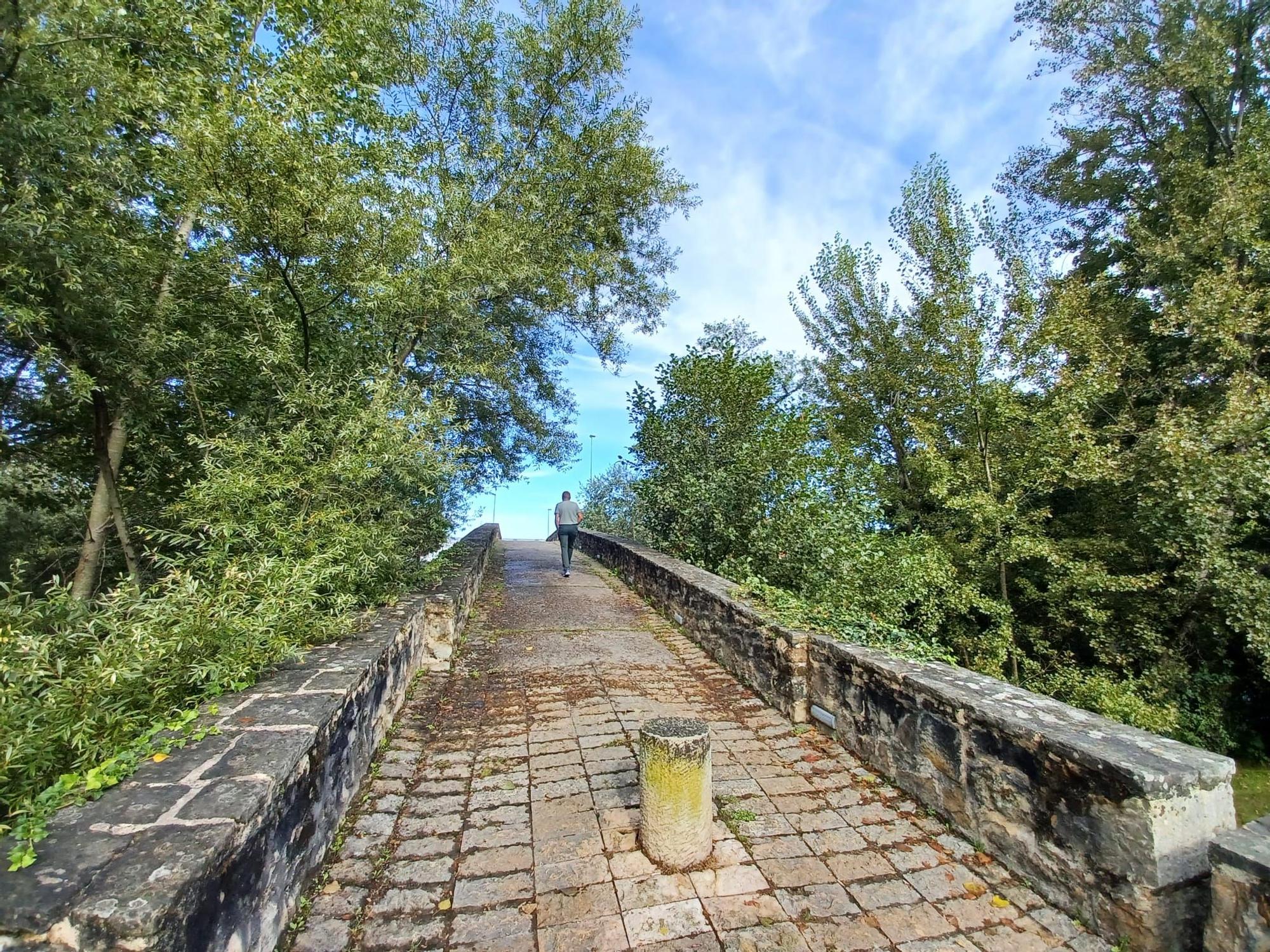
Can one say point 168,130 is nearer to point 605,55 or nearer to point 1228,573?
point 605,55

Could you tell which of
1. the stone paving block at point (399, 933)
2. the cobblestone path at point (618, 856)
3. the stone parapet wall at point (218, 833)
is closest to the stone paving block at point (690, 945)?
the cobblestone path at point (618, 856)

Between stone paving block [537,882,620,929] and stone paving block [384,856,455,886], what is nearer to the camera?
stone paving block [537,882,620,929]

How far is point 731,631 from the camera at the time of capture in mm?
5074

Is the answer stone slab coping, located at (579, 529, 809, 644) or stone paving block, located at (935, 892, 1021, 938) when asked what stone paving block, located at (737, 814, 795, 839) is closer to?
stone paving block, located at (935, 892, 1021, 938)

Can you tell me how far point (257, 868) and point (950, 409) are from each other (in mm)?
10896

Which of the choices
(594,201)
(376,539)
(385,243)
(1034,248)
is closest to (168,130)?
(385,243)

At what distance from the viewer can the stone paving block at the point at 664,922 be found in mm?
2051

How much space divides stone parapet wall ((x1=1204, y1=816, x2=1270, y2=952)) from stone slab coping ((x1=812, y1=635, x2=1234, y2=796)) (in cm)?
22

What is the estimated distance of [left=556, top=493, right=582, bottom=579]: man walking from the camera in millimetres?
10195

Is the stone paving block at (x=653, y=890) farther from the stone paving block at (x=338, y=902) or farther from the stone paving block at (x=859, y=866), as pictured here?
the stone paving block at (x=338, y=902)

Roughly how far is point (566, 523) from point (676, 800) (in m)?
7.91

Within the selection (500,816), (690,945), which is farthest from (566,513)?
(690,945)

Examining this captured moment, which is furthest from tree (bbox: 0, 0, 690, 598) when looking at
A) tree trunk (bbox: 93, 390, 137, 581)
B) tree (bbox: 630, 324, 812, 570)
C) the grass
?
the grass

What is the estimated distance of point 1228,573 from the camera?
6445 millimetres
